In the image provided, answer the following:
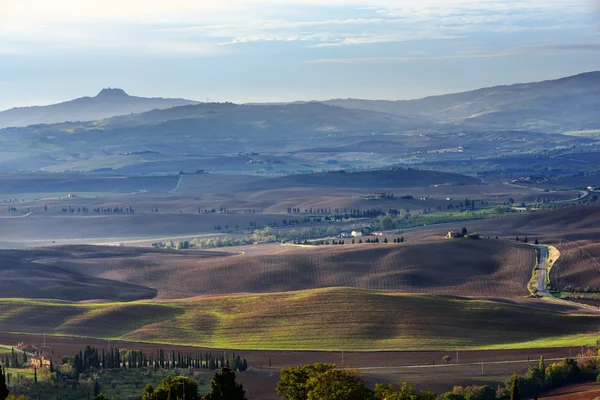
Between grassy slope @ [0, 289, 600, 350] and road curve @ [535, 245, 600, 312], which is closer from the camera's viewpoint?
grassy slope @ [0, 289, 600, 350]

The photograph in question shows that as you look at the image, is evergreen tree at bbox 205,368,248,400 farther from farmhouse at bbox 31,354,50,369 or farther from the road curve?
the road curve

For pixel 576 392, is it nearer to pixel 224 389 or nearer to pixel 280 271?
pixel 224 389

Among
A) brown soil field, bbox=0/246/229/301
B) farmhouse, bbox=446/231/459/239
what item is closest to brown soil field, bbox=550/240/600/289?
farmhouse, bbox=446/231/459/239

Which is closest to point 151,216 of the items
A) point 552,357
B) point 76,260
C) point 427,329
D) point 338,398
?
point 76,260

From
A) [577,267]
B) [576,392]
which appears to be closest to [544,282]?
[577,267]

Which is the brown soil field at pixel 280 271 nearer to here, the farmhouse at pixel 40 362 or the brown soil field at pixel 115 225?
the farmhouse at pixel 40 362

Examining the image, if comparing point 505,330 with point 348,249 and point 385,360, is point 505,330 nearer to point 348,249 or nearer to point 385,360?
point 385,360
